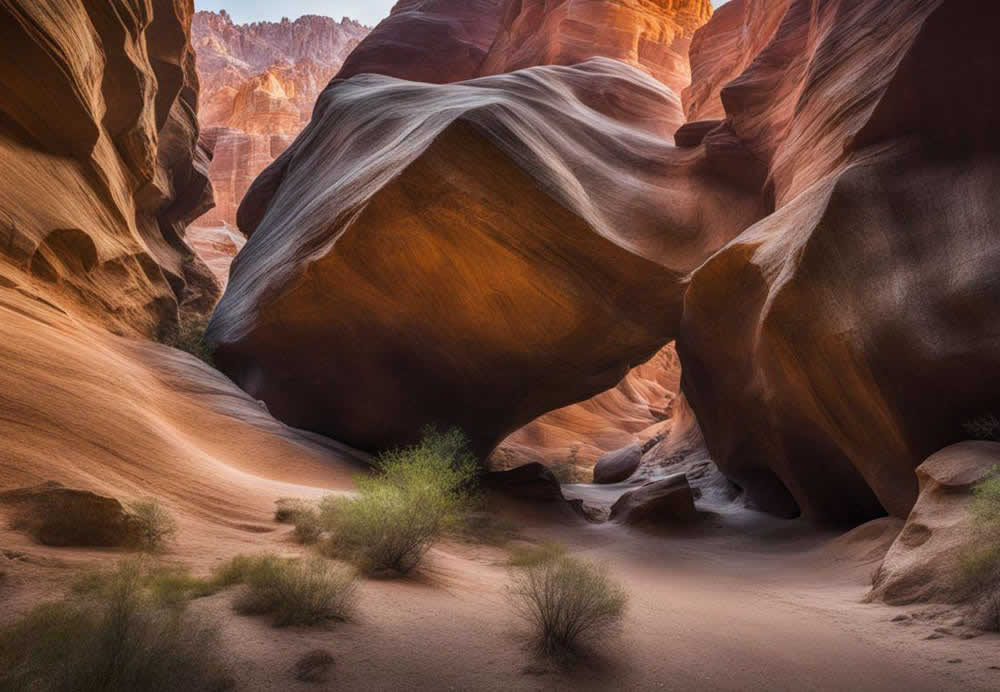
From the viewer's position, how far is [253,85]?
70.7m

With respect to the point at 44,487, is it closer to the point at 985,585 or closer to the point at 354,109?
the point at 985,585

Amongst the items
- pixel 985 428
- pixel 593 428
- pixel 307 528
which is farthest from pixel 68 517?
pixel 593 428

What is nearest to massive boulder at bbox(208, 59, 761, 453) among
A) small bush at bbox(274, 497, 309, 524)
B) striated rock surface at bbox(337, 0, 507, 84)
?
small bush at bbox(274, 497, 309, 524)

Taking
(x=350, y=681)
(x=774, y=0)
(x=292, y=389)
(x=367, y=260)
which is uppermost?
(x=774, y=0)

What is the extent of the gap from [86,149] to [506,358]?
32.1 feet

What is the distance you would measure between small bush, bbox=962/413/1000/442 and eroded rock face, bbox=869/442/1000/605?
312mm

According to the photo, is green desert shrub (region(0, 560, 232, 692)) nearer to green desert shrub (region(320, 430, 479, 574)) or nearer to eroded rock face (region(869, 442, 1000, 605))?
green desert shrub (region(320, 430, 479, 574))

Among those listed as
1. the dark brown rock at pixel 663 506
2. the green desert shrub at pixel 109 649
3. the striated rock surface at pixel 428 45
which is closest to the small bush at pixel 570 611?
the green desert shrub at pixel 109 649

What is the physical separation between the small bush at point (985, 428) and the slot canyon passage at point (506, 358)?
0.04 m

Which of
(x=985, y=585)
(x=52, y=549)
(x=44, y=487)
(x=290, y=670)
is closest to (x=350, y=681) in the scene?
(x=290, y=670)

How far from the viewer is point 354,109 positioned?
16.9 metres

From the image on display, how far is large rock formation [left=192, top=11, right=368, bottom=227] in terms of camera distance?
56.4 meters

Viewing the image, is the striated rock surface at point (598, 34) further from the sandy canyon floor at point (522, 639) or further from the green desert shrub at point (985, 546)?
the sandy canyon floor at point (522, 639)

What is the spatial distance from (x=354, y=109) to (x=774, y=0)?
14.1 meters
